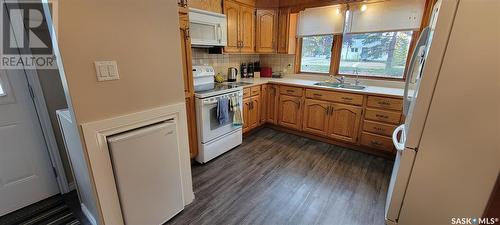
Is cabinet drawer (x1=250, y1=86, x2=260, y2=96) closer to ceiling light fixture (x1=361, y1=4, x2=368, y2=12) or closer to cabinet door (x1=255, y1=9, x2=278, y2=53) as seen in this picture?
cabinet door (x1=255, y1=9, x2=278, y2=53)

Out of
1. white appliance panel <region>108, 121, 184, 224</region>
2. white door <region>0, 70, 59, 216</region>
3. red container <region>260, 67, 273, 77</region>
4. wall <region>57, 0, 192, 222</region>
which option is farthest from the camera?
red container <region>260, 67, 273, 77</region>

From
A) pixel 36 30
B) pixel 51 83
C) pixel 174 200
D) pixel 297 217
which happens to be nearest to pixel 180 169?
pixel 174 200

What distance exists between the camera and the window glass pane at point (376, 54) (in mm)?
2783

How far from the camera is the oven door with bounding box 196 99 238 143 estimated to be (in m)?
2.35

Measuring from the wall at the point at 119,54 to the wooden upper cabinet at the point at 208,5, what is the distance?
1089 millimetres

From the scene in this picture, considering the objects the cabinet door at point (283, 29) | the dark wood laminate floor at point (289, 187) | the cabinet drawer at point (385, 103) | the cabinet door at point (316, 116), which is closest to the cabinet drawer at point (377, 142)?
the dark wood laminate floor at point (289, 187)

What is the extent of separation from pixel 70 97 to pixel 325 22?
10.6ft

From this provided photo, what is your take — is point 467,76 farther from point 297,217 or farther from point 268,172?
point 268,172

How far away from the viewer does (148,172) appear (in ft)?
4.82

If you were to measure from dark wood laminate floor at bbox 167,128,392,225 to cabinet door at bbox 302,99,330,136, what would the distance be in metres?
0.27

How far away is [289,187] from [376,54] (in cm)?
229

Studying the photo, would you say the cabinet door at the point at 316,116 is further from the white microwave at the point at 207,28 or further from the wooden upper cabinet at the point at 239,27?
the white microwave at the point at 207,28

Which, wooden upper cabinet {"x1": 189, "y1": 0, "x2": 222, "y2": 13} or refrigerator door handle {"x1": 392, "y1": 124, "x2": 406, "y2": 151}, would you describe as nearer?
refrigerator door handle {"x1": 392, "y1": 124, "x2": 406, "y2": 151}

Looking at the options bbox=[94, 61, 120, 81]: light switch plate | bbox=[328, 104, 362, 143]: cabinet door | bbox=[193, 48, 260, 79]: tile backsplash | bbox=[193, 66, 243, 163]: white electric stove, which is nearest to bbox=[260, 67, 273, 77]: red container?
bbox=[193, 48, 260, 79]: tile backsplash
